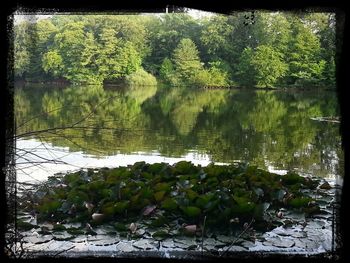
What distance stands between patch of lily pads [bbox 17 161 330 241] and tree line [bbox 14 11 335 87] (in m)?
18.0

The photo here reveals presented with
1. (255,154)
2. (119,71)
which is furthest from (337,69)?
(119,71)

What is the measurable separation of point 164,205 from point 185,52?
19324 mm

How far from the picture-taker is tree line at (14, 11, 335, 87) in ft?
67.4

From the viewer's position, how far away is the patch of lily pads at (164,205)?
2168mm

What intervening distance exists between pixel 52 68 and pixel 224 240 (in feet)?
67.9

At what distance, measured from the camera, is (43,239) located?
2008 millimetres

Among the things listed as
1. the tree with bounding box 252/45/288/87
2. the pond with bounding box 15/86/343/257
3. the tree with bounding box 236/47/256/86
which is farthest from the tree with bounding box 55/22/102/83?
the tree with bounding box 252/45/288/87

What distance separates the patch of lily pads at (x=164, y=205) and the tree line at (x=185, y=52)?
59.0ft

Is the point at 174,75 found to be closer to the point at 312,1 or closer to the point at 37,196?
the point at 37,196

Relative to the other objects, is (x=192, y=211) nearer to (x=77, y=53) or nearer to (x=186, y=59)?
(x=186, y=59)

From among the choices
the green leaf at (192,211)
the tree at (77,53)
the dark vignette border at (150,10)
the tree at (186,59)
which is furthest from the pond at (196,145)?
the tree at (186,59)

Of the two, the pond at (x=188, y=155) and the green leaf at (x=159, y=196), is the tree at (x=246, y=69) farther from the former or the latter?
the green leaf at (x=159, y=196)

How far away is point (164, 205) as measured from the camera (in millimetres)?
2297

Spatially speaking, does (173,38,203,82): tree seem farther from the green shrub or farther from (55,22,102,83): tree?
(55,22,102,83): tree
